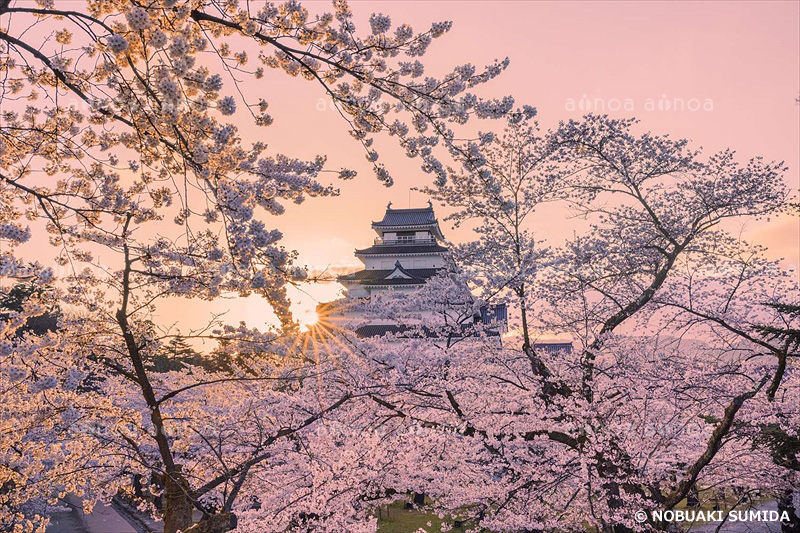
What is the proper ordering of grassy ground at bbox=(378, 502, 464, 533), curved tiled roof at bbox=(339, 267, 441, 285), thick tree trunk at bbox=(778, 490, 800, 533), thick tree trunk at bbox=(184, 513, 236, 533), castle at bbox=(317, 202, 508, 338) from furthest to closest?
castle at bbox=(317, 202, 508, 338) → curved tiled roof at bbox=(339, 267, 441, 285) → grassy ground at bbox=(378, 502, 464, 533) → thick tree trunk at bbox=(778, 490, 800, 533) → thick tree trunk at bbox=(184, 513, 236, 533)

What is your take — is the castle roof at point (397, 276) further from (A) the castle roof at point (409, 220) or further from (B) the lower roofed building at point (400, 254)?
(A) the castle roof at point (409, 220)

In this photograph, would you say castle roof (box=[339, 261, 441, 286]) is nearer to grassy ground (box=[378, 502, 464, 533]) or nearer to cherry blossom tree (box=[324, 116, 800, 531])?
grassy ground (box=[378, 502, 464, 533])

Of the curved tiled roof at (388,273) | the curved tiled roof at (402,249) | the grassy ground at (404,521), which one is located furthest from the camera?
the curved tiled roof at (402,249)

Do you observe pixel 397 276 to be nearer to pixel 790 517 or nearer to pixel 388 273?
pixel 388 273

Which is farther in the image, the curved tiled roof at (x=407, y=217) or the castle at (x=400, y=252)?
the curved tiled roof at (x=407, y=217)

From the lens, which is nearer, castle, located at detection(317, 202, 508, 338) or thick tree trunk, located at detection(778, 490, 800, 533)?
thick tree trunk, located at detection(778, 490, 800, 533)

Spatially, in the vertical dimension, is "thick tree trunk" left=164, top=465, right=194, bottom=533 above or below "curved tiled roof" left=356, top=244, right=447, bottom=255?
below

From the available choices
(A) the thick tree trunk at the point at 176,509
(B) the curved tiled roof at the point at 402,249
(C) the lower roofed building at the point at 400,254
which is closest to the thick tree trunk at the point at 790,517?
(A) the thick tree trunk at the point at 176,509

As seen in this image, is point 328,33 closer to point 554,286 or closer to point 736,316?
point 554,286

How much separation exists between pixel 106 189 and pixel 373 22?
2.78 meters

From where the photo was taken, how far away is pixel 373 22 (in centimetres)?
405

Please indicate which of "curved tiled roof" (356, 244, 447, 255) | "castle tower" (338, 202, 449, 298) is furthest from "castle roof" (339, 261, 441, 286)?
"curved tiled roof" (356, 244, 447, 255)

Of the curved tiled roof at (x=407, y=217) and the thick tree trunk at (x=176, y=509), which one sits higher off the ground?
the curved tiled roof at (x=407, y=217)

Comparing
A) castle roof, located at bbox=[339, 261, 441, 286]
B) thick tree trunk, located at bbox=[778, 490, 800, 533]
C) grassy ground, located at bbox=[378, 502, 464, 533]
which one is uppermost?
castle roof, located at bbox=[339, 261, 441, 286]
